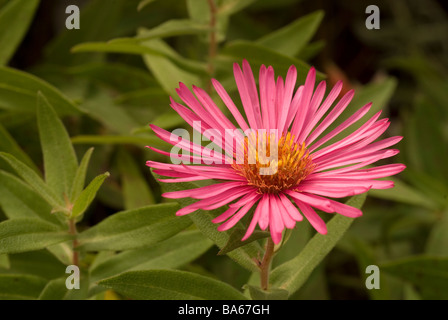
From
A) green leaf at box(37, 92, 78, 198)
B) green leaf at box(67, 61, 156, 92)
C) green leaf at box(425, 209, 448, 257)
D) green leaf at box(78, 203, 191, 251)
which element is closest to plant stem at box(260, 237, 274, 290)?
green leaf at box(78, 203, 191, 251)

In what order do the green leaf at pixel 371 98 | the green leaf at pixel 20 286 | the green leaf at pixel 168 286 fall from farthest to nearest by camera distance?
the green leaf at pixel 371 98, the green leaf at pixel 20 286, the green leaf at pixel 168 286

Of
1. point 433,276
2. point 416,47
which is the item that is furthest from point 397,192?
point 416,47

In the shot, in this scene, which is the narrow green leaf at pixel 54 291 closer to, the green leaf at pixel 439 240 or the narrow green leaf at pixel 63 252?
the narrow green leaf at pixel 63 252

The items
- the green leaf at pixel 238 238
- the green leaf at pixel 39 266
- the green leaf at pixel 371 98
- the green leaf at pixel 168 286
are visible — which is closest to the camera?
the green leaf at pixel 238 238

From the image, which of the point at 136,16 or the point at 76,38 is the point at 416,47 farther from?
the point at 76,38

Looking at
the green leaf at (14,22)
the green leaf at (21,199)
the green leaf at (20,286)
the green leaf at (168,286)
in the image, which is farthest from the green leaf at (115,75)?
the green leaf at (168,286)

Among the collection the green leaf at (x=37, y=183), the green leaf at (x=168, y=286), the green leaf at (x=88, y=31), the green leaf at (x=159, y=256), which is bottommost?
the green leaf at (x=168, y=286)

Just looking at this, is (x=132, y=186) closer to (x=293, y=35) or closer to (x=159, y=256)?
(x=159, y=256)

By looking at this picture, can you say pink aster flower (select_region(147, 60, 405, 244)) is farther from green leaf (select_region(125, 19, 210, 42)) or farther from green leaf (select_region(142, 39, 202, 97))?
green leaf (select_region(142, 39, 202, 97))
